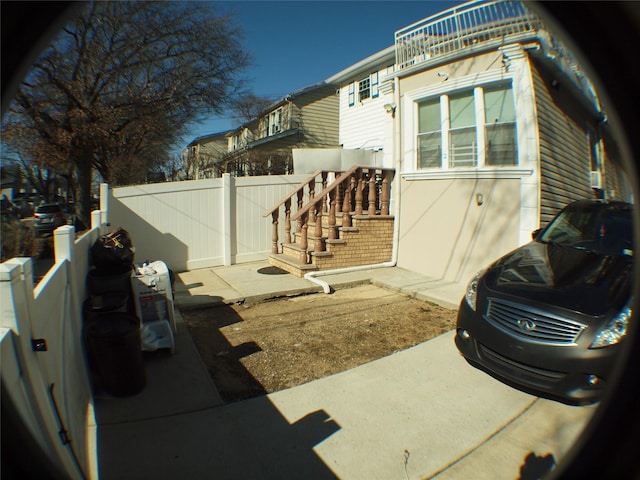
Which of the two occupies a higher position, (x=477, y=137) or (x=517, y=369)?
(x=477, y=137)

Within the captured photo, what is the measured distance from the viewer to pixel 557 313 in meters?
3.30

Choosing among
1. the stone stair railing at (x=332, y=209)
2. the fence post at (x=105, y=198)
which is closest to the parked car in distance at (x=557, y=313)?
the stone stair railing at (x=332, y=209)

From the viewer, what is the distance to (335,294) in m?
7.11

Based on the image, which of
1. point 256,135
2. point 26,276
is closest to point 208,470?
point 26,276

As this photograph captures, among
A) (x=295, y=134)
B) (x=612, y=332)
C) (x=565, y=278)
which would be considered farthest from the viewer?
(x=295, y=134)

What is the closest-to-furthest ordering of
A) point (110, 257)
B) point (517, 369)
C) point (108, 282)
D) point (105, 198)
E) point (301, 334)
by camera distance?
point (517, 369) → point (108, 282) → point (110, 257) → point (301, 334) → point (105, 198)

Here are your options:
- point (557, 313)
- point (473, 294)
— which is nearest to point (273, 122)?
point (473, 294)

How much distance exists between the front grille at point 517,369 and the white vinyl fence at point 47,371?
323 cm

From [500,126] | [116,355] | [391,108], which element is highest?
[391,108]

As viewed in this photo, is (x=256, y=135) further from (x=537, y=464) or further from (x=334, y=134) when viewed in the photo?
(x=537, y=464)

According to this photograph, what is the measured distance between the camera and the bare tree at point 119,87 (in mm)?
13922

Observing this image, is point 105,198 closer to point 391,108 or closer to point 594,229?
point 391,108

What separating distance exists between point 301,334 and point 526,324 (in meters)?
2.66

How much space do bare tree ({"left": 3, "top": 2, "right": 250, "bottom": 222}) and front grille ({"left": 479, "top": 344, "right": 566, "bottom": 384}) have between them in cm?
1477
